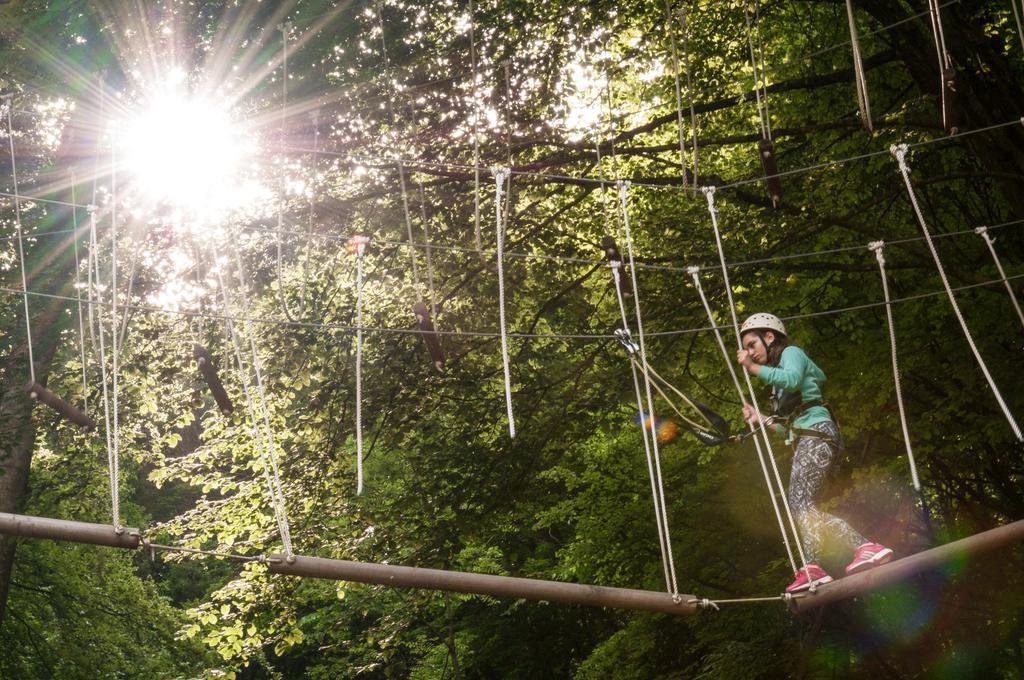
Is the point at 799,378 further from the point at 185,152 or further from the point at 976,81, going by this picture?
the point at 185,152

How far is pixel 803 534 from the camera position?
5539 millimetres

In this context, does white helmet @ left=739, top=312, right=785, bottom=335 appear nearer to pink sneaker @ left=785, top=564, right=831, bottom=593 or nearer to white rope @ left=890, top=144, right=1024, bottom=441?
white rope @ left=890, top=144, right=1024, bottom=441

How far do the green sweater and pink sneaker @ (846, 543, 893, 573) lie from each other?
676mm

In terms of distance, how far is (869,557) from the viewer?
520 cm

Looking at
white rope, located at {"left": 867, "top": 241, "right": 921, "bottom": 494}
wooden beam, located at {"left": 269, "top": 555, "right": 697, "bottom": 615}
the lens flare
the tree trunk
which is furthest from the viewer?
the lens flare

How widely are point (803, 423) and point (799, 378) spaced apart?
30 centimetres

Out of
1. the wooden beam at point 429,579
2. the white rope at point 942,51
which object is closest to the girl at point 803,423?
the wooden beam at point 429,579

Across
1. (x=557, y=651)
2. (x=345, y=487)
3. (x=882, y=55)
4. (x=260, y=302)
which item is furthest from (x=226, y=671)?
(x=882, y=55)

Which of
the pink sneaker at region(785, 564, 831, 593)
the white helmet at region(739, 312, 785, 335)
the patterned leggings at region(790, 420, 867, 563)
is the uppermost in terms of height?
the white helmet at region(739, 312, 785, 335)

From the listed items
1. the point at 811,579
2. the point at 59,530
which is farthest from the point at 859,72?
the point at 59,530

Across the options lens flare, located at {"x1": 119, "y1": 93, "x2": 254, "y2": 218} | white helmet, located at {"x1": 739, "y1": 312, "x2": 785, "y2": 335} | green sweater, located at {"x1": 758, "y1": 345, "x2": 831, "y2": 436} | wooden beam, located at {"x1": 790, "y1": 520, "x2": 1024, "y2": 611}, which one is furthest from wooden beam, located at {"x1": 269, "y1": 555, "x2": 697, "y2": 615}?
lens flare, located at {"x1": 119, "y1": 93, "x2": 254, "y2": 218}

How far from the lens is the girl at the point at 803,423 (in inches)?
211

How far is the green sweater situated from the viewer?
5285mm

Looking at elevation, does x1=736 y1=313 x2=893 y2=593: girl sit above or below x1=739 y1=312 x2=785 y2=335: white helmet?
below
